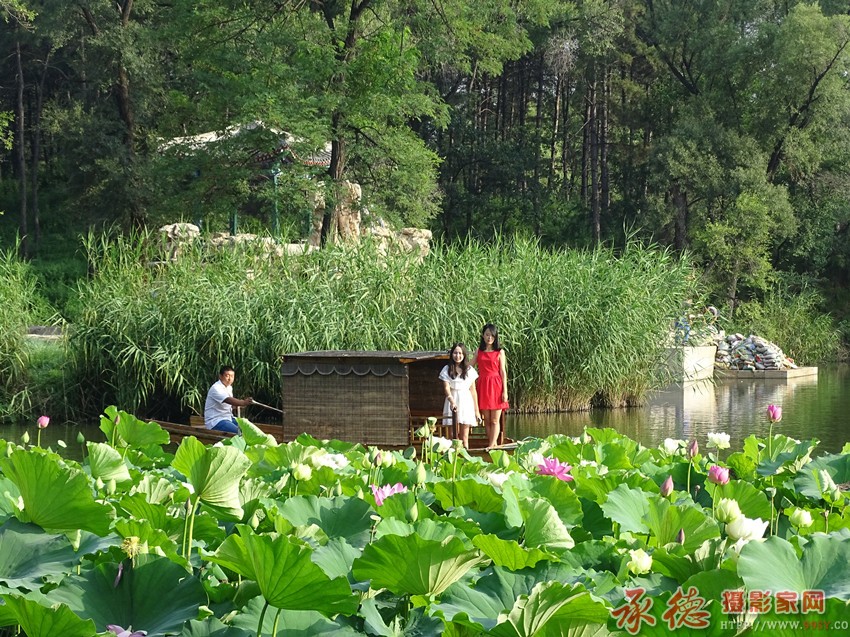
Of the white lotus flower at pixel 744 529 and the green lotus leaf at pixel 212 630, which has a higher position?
the white lotus flower at pixel 744 529

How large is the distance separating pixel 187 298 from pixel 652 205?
2373cm

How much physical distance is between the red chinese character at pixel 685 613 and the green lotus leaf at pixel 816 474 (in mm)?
1313

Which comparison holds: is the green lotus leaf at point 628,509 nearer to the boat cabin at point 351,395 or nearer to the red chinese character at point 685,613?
the red chinese character at point 685,613

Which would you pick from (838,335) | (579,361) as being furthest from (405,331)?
(838,335)

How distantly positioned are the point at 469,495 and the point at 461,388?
6774 millimetres

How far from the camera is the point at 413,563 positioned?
5.56 feet

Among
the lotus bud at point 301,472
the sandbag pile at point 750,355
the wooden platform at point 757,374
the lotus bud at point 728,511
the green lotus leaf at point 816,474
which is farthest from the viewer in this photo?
the sandbag pile at point 750,355

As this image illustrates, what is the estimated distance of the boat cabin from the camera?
10.0 metres

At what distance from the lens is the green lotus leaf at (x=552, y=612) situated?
1.46m

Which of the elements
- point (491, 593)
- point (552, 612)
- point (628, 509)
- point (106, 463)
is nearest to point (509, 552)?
point (491, 593)

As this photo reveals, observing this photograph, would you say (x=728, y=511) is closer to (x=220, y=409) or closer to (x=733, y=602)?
(x=733, y=602)

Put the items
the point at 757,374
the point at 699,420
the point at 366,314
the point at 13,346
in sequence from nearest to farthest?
the point at 366,314 < the point at 13,346 < the point at 699,420 < the point at 757,374

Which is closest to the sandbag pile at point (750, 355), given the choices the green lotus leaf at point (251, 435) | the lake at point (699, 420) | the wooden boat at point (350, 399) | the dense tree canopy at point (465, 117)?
the dense tree canopy at point (465, 117)

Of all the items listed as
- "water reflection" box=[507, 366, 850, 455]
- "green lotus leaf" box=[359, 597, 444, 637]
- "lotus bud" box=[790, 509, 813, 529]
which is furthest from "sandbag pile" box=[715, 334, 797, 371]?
"green lotus leaf" box=[359, 597, 444, 637]
